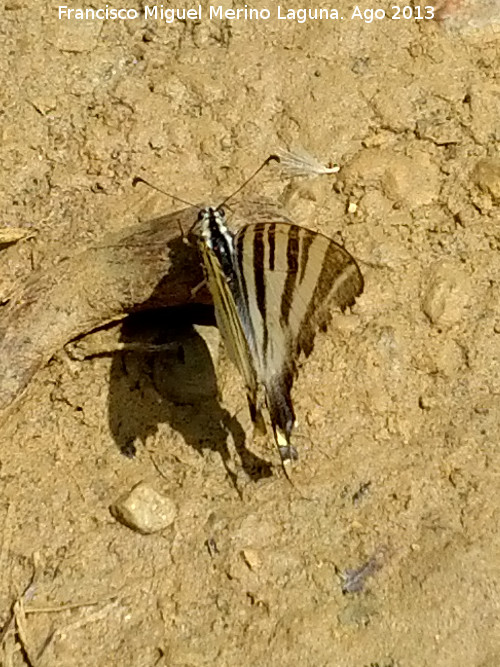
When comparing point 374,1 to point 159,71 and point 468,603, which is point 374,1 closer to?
point 159,71

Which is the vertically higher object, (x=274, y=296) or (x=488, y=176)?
(x=488, y=176)

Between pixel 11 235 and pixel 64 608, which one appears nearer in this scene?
pixel 64 608

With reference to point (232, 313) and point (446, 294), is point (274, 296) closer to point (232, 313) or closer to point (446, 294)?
point (232, 313)

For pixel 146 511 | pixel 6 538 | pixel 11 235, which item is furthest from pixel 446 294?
pixel 6 538

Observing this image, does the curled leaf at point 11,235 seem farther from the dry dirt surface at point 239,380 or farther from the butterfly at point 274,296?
the butterfly at point 274,296

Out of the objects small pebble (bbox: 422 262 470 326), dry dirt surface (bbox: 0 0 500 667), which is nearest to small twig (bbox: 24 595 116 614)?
dry dirt surface (bbox: 0 0 500 667)

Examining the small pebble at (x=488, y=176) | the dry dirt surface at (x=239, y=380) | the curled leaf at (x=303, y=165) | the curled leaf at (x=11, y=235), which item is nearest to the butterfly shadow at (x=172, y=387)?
the dry dirt surface at (x=239, y=380)
